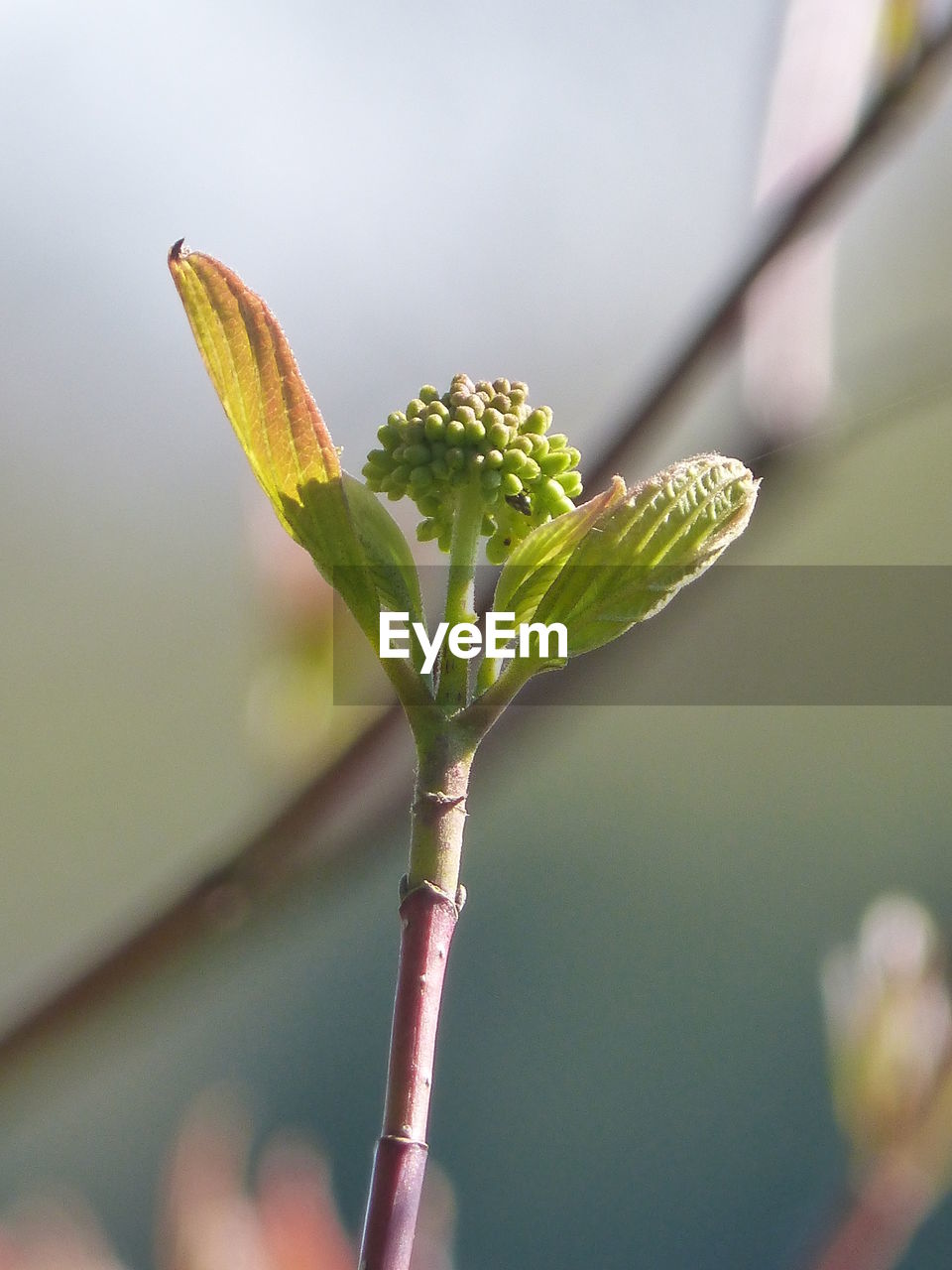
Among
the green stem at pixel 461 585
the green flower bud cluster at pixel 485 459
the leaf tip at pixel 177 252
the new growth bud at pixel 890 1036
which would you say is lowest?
the new growth bud at pixel 890 1036

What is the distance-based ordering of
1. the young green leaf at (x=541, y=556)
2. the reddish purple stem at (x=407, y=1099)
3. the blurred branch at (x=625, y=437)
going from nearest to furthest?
the reddish purple stem at (x=407, y=1099)
the young green leaf at (x=541, y=556)
the blurred branch at (x=625, y=437)

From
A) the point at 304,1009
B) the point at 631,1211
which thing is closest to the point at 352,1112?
the point at 304,1009

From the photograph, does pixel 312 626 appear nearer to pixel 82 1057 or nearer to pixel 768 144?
pixel 82 1057

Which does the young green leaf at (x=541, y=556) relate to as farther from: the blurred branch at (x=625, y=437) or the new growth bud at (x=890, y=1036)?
the new growth bud at (x=890, y=1036)

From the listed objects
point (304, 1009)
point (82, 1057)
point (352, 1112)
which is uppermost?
point (82, 1057)

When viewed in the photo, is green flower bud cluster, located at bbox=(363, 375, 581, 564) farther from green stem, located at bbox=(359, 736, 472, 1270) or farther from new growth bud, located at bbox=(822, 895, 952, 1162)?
new growth bud, located at bbox=(822, 895, 952, 1162)

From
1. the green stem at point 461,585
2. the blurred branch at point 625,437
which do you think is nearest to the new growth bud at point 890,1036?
the blurred branch at point 625,437

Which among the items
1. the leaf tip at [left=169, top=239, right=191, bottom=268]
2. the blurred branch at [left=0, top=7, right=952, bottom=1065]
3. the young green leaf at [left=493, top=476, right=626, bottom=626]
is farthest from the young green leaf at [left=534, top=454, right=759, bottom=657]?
the blurred branch at [left=0, top=7, right=952, bottom=1065]
